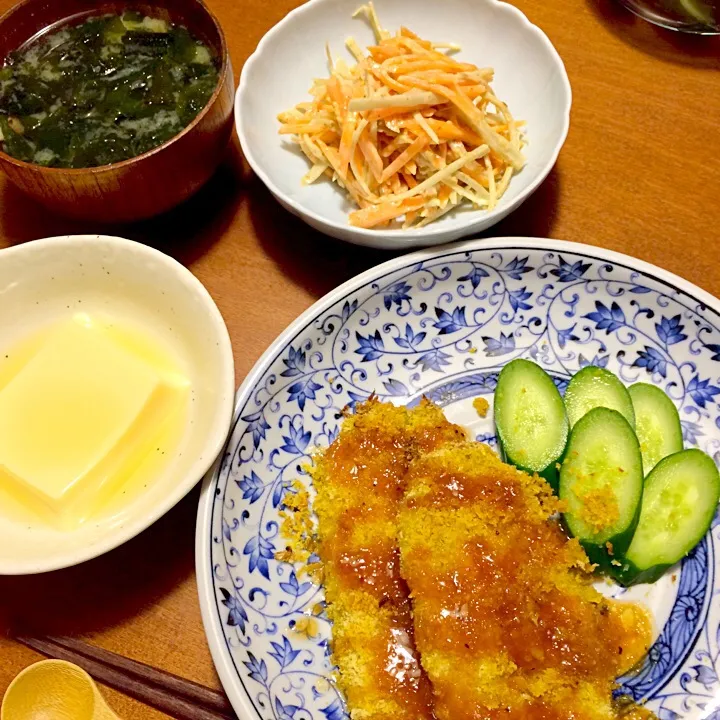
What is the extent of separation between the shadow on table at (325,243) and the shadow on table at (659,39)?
807 millimetres

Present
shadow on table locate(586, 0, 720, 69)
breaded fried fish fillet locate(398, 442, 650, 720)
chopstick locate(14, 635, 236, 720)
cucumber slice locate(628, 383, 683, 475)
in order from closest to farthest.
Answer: breaded fried fish fillet locate(398, 442, 650, 720) → chopstick locate(14, 635, 236, 720) → cucumber slice locate(628, 383, 683, 475) → shadow on table locate(586, 0, 720, 69)

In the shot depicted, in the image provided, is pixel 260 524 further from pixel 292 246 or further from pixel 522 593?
pixel 292 246

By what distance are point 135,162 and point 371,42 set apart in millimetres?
1258

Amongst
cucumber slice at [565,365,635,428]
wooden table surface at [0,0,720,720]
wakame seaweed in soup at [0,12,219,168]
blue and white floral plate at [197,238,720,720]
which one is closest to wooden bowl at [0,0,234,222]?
wakame seaweed in soup at [0,12,219,168]

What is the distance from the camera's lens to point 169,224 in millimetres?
2488

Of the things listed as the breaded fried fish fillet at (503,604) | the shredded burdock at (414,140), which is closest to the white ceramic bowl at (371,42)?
the shredded burdock at (414,140)

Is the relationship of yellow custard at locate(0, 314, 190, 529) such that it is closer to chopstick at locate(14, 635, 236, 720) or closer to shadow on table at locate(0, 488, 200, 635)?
shadow on table at locate(0, 488, 200, 635)

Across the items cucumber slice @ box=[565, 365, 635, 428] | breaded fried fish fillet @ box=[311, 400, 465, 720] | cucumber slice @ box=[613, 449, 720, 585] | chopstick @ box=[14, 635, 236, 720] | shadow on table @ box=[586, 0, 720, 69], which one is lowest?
chopstick @ box=[14, 635, 236, 720]

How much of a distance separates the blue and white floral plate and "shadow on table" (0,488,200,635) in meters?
0.22

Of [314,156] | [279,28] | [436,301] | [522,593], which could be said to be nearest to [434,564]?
[522,593]

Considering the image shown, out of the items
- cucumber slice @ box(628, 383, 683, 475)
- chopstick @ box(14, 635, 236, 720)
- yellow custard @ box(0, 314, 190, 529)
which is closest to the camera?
chopstick @ box(14, 635, 236, 720)

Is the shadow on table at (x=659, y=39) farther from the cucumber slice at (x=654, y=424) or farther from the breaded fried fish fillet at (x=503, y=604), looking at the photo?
the breaded fried fish fillet at (x=503, y=604)

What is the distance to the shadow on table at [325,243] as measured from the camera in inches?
93.7

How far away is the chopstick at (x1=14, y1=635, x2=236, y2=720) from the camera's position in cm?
171
